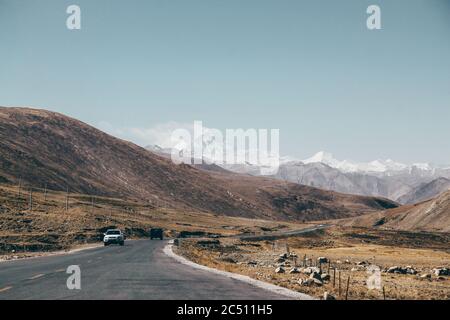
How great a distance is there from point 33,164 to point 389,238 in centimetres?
11973

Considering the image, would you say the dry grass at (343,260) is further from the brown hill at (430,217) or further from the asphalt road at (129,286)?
the brown hill at (430,217)

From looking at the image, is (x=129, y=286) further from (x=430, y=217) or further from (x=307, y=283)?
(x=430, y=217)

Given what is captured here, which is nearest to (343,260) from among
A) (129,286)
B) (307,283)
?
(307,283)

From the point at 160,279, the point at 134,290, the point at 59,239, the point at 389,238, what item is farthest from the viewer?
the point at 389,238

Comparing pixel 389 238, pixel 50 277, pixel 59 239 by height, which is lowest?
pixel 389 238

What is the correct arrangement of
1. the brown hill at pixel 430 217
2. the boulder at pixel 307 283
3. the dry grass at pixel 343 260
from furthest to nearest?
the brown hill at pixel 430 217, the dry grass at pixel 343 260, the boulder at pixel 307 283

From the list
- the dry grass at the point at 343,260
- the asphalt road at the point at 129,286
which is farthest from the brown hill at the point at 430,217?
the asphalt road at the point at 129,286

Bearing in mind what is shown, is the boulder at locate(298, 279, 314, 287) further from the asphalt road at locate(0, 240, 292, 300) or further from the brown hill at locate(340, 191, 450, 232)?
the brown hill at locate(340, 191, 450, 232)

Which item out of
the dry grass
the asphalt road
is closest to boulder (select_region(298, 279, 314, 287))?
the dry grass

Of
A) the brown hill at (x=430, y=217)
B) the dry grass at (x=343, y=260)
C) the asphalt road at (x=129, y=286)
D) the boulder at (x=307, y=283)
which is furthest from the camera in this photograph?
the brown hill at (x=430, y=217)
